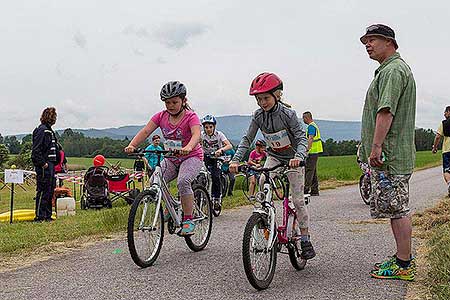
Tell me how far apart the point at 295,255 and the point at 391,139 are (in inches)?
59.5

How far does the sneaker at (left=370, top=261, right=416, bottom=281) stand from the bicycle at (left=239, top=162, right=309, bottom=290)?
0.82 meters

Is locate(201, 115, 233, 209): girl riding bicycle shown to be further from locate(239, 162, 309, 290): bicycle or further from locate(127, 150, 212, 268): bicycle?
locate(239, 162, 309, 290): bicycle

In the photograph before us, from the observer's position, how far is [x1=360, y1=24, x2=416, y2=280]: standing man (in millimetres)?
5770

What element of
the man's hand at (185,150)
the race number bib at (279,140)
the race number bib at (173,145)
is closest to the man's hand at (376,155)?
the race number bib at (279,140)

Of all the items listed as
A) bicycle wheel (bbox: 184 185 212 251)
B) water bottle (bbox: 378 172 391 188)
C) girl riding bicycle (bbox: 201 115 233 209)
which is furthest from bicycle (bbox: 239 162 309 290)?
girl riding bicycle (bbox: 201 115 233 209)

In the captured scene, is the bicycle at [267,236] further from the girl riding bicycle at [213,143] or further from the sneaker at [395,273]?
the girl riding bicycle at [213,143]

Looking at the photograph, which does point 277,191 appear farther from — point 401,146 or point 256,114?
point 401,146

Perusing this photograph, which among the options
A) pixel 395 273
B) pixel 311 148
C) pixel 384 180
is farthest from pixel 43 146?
pixel 395 273

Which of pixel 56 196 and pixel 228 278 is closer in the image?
pixel 228 278

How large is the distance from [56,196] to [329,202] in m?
6.73

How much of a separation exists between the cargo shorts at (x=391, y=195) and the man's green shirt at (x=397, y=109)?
69mm

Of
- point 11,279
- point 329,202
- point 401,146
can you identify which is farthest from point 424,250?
point 329,202

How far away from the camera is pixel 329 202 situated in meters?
14.0

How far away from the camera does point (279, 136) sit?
20.7 feet
